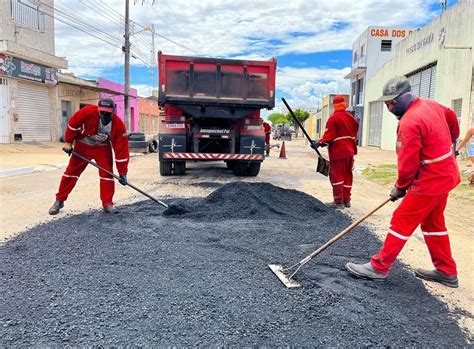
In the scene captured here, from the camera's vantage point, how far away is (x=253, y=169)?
1045 cm

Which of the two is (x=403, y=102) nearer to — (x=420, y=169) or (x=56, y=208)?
(x=420, y=169)

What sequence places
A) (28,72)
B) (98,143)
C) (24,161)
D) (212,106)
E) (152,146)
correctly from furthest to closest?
(152,146), (28,72), (24,161), (212,106), (98,143)

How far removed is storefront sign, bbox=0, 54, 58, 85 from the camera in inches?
654

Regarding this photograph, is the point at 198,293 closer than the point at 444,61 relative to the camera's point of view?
Yes

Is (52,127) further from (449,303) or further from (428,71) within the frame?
(449,303)

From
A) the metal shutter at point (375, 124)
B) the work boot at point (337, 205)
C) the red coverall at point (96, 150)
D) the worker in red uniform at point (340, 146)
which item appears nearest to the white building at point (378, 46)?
the metal shutter at point (375, 124)

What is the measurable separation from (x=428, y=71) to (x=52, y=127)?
1869 cm

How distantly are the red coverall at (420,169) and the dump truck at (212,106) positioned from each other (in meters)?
6.29

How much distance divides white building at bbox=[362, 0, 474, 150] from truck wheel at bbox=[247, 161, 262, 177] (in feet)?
28.5

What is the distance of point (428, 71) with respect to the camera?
18.9 m

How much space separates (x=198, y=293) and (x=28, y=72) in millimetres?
18520

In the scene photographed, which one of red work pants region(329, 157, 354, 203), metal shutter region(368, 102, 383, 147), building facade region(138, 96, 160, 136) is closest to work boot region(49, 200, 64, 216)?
red work pants region(329, 157, 354, 203)

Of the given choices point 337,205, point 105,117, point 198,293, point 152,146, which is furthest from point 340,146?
point 152,146

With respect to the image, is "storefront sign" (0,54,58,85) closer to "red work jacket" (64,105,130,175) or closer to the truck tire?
the truck tire
